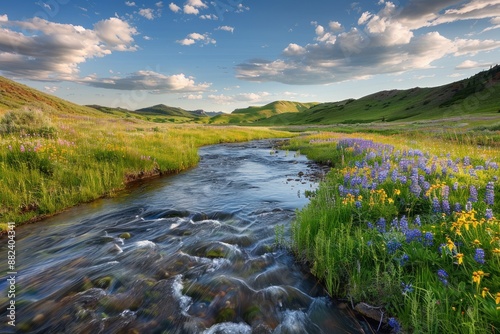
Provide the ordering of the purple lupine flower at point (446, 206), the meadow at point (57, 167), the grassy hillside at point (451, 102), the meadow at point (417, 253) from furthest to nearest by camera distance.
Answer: the grassy hillside at point (451, 102) < the meadow at point (57, 167) < the purple lupine flower at point (446, 206) < the meadow at point (417, 253)

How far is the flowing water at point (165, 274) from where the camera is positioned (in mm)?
4160

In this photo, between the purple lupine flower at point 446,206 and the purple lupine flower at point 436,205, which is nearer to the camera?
the purple lupine flower at point 446,206

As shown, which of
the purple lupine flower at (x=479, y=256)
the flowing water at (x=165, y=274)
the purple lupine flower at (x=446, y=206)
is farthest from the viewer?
the purple lupine flower at (x=446, y=206)

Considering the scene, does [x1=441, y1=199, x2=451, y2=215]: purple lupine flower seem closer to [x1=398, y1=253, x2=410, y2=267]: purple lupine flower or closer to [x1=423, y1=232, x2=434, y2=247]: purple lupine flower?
[x1=423, y1=232, x2=434, y2=247]: purple lupine flower

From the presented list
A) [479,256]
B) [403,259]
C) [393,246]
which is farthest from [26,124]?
[479,256]

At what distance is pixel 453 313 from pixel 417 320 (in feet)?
1.32

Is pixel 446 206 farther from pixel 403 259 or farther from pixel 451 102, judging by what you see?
pixel 451 102

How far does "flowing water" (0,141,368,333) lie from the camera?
4.16 m

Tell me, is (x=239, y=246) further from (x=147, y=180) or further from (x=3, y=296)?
(x=147, y=180)

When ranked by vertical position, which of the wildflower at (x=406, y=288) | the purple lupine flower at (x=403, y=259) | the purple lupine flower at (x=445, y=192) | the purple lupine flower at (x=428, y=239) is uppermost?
the purple lupine flower at (x=445, y=192)

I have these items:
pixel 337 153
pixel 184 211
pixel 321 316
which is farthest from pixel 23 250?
pixel 337 153

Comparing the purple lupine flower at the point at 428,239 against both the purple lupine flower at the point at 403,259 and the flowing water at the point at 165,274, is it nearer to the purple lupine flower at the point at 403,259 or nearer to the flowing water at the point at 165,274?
the purple lupine flower at the point at 403,259

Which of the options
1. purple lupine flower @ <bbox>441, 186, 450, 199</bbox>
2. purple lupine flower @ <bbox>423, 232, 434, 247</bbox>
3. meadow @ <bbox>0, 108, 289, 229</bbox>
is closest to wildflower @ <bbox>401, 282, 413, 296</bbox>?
purple lupine flower @ <bbox>423, 232, 434, 247</bbox>

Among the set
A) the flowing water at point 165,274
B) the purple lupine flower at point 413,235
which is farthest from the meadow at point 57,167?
the purple lupine flower at point 413,235
